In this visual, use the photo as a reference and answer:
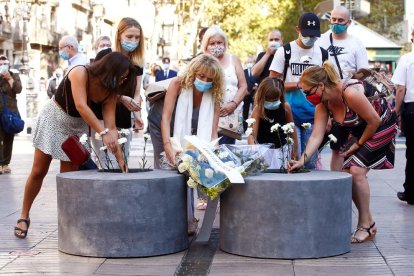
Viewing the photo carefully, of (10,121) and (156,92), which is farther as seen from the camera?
(10,121)

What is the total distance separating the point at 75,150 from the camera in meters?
7.54

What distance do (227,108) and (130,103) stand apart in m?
1.30

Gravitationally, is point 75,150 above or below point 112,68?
below

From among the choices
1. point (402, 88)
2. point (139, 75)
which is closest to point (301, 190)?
point (139, 75)

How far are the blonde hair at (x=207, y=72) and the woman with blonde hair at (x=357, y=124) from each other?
72 cm

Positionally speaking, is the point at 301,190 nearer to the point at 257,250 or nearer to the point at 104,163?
the point at 257,250

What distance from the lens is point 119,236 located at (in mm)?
6906

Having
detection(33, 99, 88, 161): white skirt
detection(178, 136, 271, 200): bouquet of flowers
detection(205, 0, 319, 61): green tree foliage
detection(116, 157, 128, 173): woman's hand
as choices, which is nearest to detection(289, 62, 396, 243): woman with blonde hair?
detection(178, 136, 271, 200): bouquet of flowers

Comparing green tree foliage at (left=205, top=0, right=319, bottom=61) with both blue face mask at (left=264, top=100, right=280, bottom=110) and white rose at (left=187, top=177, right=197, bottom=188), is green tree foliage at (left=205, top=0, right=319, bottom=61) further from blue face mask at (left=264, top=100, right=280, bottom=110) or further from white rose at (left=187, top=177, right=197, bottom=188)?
white rose at (left=187, top=177, right=197, bottom=188)

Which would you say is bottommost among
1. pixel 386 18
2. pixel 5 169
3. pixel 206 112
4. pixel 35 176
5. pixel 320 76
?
pixel 5 169

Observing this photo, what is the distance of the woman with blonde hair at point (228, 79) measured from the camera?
9.34 meters

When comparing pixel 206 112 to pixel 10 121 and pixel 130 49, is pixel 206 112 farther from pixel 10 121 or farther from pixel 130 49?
pixel 10 121

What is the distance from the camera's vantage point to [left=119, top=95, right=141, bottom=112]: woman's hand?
8.27 m

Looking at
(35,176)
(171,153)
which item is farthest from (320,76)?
(35,176)
